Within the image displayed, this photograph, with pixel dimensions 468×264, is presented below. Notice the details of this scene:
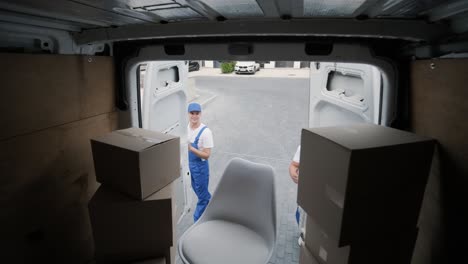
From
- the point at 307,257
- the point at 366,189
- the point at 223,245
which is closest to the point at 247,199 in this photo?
the point at 223,245

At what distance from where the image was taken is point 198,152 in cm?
329

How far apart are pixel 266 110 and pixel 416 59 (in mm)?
8348

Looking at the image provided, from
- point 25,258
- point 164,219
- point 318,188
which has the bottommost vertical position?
point 25,258

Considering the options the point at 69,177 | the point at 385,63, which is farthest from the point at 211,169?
the point at 385,63

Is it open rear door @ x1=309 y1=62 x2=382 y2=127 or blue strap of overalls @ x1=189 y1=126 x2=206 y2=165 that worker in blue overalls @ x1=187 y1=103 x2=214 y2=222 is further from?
open rear door @ x1=309 y1=62 x2=382 y2=127

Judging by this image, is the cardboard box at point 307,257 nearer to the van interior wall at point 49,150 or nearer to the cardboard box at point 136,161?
the cardboard box at point 136,161

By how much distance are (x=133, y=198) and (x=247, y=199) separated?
1.06 metres

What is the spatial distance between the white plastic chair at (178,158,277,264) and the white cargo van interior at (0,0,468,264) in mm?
1009

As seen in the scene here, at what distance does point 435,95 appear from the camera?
54.7 inches

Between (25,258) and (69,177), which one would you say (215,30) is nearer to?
(69,177)

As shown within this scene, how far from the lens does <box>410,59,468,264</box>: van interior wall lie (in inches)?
47.8

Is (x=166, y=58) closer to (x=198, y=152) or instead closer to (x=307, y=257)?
(x=198, y=152)

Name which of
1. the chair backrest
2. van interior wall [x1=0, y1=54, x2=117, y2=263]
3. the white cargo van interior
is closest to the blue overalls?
the chair backrest

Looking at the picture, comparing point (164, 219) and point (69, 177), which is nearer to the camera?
point (164, 219)
